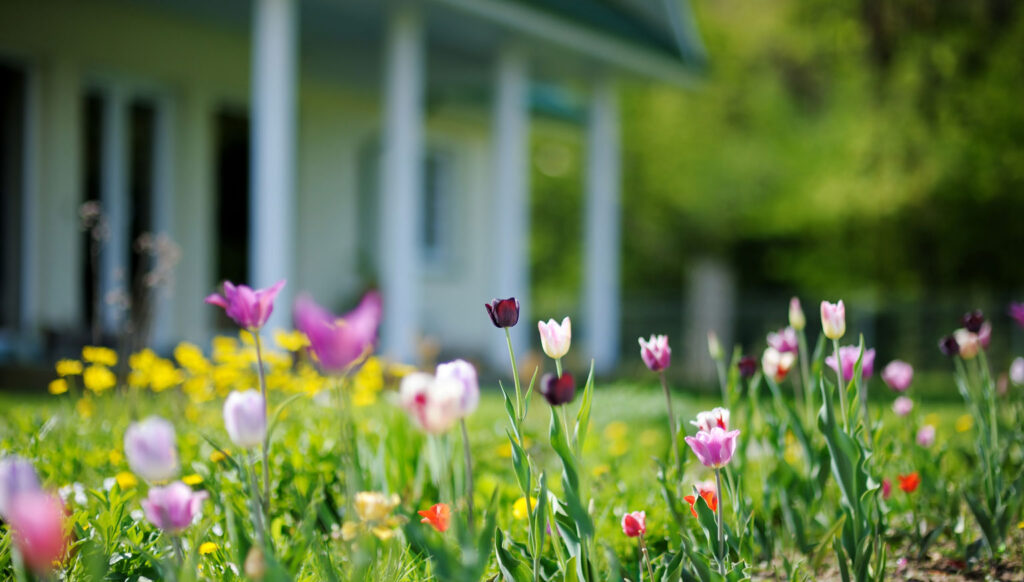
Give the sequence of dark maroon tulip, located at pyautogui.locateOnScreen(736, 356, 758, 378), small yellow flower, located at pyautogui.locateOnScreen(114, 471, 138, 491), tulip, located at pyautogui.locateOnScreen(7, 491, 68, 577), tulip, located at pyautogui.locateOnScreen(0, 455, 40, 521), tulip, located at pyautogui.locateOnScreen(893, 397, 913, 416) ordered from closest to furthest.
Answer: tulip, located at pyautogui.locateOnScreen(7, 491, 68, 577) → tulip, located at pyautogui.locateOnScreen(0, 455, 40, 521) → dark maroon tulip, located at pyautogui.locateOnScreen(736, 356, 758, 378) → small yellow flower, located at pyautogui.locateOnScreen(114, 471, 138, 491) → tulip, located at pyautogui.locateOnScreen(893, 397, 913, 416)

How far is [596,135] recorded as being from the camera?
9727 mm

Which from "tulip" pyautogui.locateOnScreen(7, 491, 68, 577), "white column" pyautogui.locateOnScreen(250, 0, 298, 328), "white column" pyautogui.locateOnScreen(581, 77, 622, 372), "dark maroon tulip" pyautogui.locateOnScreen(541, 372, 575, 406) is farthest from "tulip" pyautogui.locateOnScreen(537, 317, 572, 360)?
"white column" pyautogui.locateOnScreen(581, 77, 622, 372)

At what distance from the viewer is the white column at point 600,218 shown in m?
9.73

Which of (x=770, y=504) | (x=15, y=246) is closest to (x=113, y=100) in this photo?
(x=15, y=246)

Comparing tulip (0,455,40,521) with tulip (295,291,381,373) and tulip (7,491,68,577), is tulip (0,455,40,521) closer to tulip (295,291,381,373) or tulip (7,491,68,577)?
tulip (7,491,68,577)

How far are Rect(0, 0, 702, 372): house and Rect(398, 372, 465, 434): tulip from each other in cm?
490

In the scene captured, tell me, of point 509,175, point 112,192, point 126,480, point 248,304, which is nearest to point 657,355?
point 248,304

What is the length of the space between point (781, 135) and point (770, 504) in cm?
1732

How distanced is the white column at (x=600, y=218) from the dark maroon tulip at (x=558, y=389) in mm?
7995

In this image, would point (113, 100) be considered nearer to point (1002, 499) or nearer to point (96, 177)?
point (96, 177)

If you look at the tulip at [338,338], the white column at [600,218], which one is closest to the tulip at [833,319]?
the tulip at [338,338]

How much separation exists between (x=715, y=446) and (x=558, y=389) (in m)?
0.32

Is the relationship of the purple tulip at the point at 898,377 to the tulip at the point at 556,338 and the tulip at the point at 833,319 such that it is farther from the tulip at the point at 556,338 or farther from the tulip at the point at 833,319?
the tulip at the point at 556,338

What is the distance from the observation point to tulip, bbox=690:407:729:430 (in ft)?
5.97
